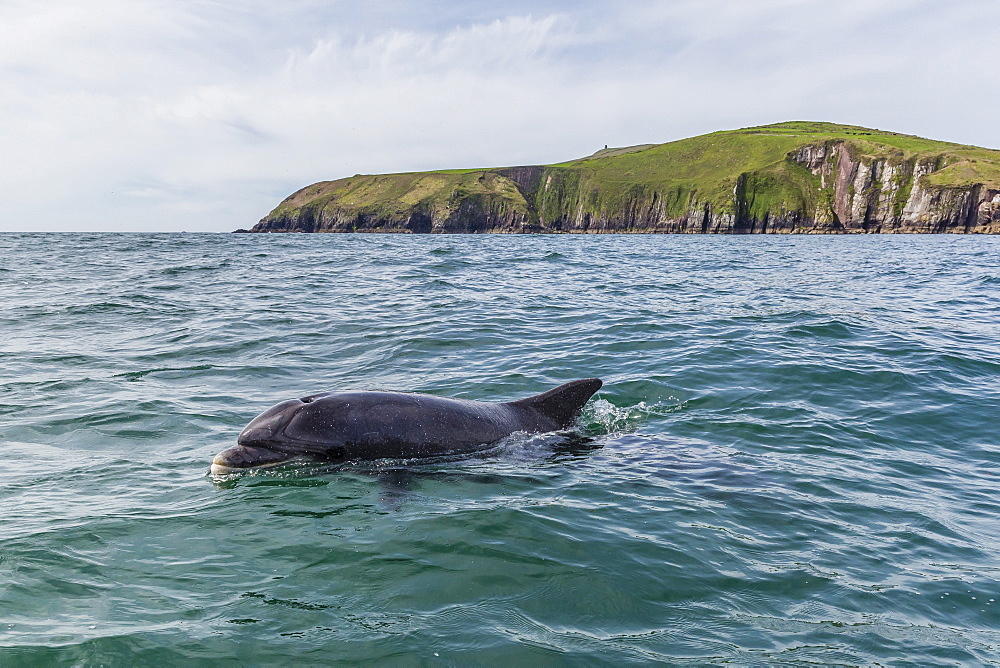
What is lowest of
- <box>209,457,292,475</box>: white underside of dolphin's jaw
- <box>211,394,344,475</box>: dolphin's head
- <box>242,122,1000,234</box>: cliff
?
<box>209,457,292,475</box>: white underside of dolphin's jaw

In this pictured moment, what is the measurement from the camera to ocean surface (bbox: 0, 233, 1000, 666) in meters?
4.36

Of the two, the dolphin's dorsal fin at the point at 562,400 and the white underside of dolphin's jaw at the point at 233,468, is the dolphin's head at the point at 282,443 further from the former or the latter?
the dolphin's dorsal fin at the point at 562,400

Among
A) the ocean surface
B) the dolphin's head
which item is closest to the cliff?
the ocean surface

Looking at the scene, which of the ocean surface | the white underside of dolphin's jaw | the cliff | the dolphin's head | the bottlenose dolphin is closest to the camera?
the ocean surface

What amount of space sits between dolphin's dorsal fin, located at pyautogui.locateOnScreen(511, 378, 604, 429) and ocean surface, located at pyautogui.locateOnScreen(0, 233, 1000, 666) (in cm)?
41

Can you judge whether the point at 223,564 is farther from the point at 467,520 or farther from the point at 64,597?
the point at 467,520

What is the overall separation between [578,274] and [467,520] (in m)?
26.1

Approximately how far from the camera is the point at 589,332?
52.8ft

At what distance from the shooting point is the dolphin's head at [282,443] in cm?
729

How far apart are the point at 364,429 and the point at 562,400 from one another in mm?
2772

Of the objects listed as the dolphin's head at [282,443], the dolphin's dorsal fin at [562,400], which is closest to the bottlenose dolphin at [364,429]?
the dolphin's head at [282,443]

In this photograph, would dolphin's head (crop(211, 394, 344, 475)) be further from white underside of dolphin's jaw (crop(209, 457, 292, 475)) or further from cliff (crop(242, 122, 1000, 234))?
A: cliff (crop(242, 122, 1000, 234))

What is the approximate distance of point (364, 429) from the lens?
7.70 metres

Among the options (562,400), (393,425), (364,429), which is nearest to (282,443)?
(364,429)
